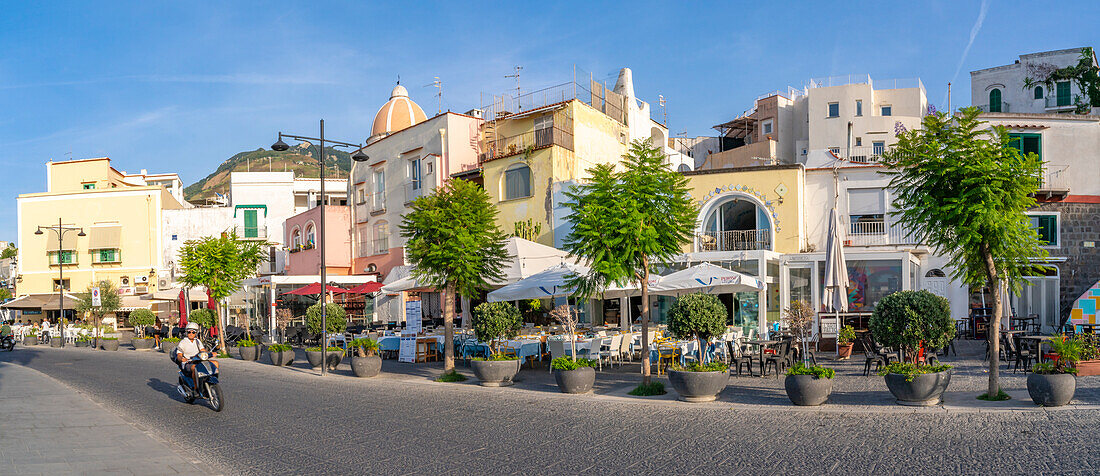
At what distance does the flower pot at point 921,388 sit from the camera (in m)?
10.9

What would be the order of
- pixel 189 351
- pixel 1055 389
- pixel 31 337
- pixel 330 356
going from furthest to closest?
pixel 31 337 < pixel 330 356 < pixel 189 351 < pixel 1055 389

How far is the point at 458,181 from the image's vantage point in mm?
17250

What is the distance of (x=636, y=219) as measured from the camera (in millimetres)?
13594

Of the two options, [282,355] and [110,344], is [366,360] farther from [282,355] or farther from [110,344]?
[110,344]

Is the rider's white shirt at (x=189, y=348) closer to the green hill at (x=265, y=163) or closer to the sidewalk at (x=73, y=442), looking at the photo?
the sidewalk at (x=73, y=442)

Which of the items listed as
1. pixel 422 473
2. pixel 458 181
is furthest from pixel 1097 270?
pixel 422 473

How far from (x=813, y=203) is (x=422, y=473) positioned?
76.3 feet

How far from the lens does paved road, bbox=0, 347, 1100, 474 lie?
7934 millimetres

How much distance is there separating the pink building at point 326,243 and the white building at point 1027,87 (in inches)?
1528

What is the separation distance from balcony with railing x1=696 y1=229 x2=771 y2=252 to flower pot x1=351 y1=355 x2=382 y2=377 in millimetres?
13754

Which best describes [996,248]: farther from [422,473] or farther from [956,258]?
[422,473]

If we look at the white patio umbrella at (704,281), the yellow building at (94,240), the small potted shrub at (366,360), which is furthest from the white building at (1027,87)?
the yellow building at (94,240)

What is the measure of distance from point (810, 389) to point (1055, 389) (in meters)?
3.11

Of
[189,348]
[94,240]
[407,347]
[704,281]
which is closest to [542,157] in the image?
[407,347]
